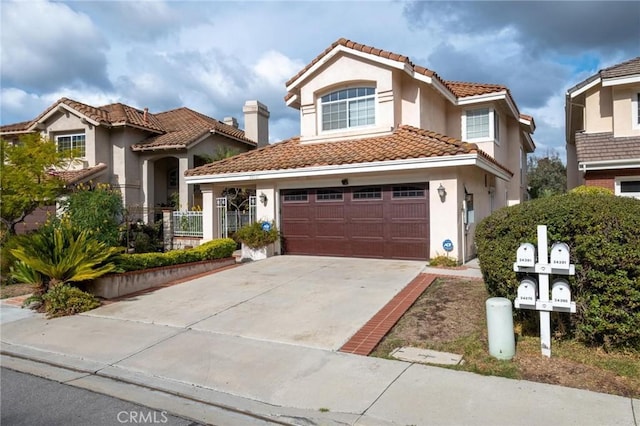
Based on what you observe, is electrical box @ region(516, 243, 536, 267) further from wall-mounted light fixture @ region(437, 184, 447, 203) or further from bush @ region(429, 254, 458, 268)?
wall-mounted light fixture @ region(437, 184, 447, 203)

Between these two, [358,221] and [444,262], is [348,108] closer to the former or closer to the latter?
[358,221]

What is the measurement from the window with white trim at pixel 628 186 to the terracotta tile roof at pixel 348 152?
13.1 ft

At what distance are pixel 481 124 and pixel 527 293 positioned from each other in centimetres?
1258

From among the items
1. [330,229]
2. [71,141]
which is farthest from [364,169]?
[71,141]

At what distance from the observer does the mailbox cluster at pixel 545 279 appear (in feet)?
17.3

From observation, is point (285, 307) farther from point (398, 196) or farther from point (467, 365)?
point (398, 196)

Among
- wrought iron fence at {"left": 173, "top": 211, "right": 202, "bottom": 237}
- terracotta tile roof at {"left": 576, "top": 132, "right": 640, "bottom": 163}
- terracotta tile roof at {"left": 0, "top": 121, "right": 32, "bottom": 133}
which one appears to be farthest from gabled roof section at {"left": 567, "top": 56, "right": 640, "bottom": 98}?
terracotta tile roof at {"left": 0, "top": 121, "right": 32, "bottom": 133}

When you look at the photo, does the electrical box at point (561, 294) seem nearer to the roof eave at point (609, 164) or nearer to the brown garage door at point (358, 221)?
the brown garage door at point (358, 221)

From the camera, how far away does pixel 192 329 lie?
281 inches

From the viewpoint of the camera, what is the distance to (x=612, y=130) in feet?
48.6

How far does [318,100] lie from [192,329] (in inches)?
437

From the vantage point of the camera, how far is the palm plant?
9.02 meters

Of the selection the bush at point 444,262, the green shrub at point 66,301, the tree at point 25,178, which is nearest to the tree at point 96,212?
the tree at point 25,178

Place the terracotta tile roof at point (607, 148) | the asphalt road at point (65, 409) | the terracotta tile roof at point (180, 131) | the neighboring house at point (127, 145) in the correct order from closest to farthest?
the asphalt road at point (65, 409) → the terracotta tile roof at point (607, 148) → the neighboring house at point (127, 145) → the terracotta tile roof at point (180, 131)
